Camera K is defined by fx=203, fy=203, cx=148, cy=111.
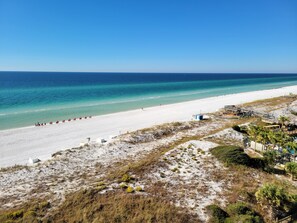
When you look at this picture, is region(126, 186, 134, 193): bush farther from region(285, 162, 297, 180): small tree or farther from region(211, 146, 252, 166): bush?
region(285, 162, 297, 180): small tree

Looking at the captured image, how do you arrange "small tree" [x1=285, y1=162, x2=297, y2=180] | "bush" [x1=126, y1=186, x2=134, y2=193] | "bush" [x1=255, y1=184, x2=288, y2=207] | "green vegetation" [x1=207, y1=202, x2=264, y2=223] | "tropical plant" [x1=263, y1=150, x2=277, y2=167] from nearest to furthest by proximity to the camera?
"green vegetation" [x1=207, y1=202, x2=264, y2=223] < "bush" [x1=255, y1=184, x2=288, y2=207] < "bush" [x1=126, y1=186, x2=134, y2=193] < "small tree" [x1=285, y1=162, x2=297, y2=180] < "tropical plant" [x1=263, y1=150, x2=277, y2=167]

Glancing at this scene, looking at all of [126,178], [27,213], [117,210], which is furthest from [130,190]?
[27,213]

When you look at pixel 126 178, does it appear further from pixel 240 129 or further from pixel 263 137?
pixel 240 129

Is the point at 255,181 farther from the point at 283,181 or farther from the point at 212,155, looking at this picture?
the point at 212,155

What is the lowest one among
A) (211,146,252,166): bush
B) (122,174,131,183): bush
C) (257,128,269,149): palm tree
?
(122,174,131,183): bush

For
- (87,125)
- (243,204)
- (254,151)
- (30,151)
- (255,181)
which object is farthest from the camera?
(87,125)

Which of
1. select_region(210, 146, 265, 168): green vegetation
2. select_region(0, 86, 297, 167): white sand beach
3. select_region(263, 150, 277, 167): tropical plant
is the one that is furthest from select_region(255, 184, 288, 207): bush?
select_region(0, 86, 297, 167): white sand beach

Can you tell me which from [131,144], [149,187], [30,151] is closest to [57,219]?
[149,187]
